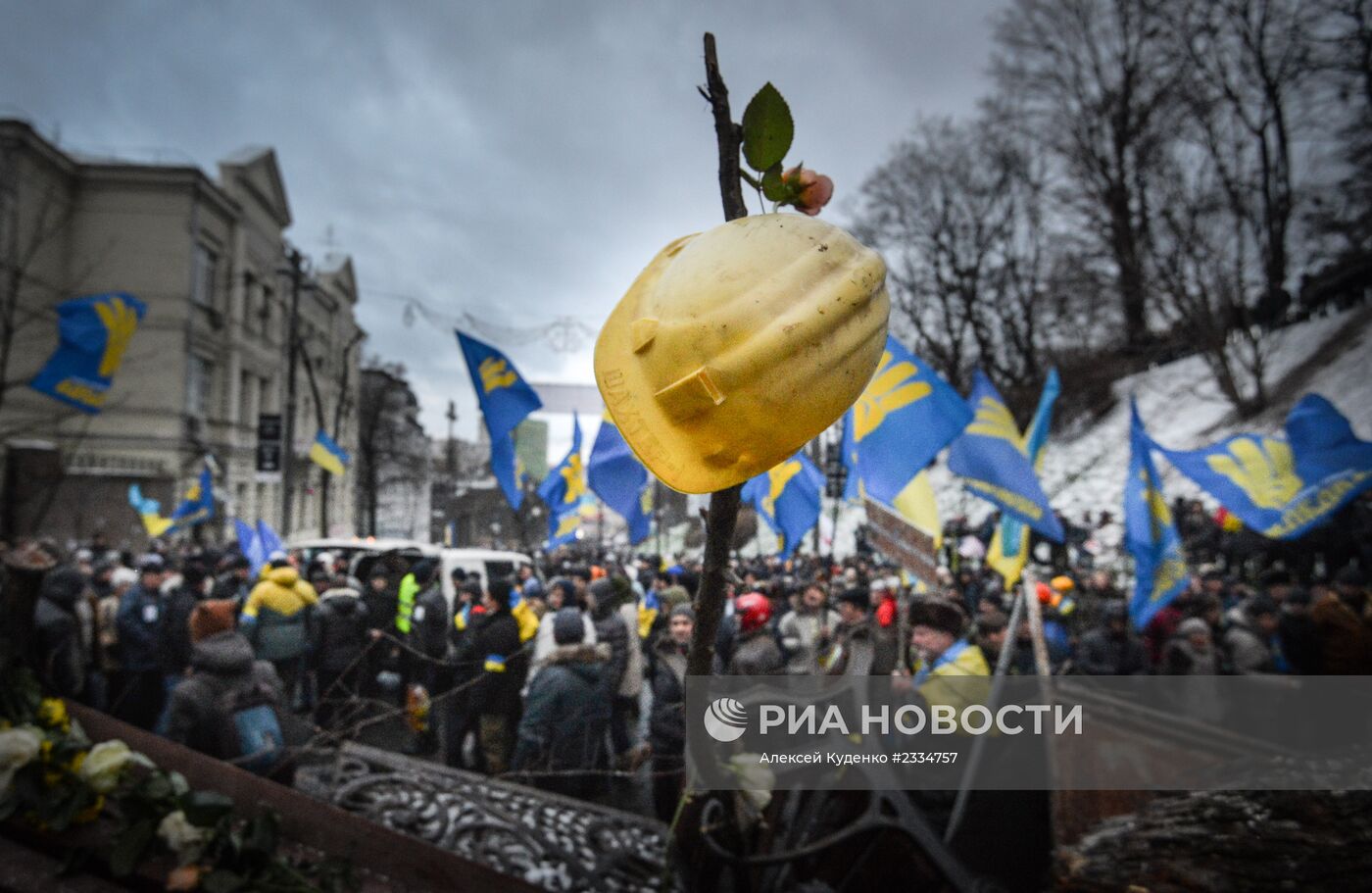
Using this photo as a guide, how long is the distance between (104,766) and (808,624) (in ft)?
18.6

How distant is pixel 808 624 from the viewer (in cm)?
702

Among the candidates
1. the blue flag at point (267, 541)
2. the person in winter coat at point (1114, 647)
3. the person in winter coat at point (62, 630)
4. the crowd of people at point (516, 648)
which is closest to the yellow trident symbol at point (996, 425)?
the crowd of people at point (516, 648)

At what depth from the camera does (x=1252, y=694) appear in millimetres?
4695

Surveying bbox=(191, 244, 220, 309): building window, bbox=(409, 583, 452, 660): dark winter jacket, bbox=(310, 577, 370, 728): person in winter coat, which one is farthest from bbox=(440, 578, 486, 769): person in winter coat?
bbox=(191, 244, 220, 309): building window

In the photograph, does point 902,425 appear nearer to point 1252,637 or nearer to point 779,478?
point 779,478

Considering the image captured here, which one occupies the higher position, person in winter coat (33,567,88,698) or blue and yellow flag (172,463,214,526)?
blue and yellow flag (172,463,214,526)

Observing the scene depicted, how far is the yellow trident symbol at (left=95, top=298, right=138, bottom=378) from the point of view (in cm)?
625

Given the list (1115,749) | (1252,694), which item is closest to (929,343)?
(1252,694)

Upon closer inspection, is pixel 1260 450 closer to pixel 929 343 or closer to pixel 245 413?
pixel 929 343

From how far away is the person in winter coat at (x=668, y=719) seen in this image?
367 centimetres

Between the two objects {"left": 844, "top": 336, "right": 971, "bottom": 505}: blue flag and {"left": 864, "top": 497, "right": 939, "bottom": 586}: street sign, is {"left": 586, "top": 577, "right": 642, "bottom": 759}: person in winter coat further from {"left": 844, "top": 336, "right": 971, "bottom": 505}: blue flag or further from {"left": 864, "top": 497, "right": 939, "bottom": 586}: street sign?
{"left": 844, "top": 336, "right": 971, "bottom": 505}: blue flag

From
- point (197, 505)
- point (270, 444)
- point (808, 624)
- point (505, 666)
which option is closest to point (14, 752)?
point (505, 666)

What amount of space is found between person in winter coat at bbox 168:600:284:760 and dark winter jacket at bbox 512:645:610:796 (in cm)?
149

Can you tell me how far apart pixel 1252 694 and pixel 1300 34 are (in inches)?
757
